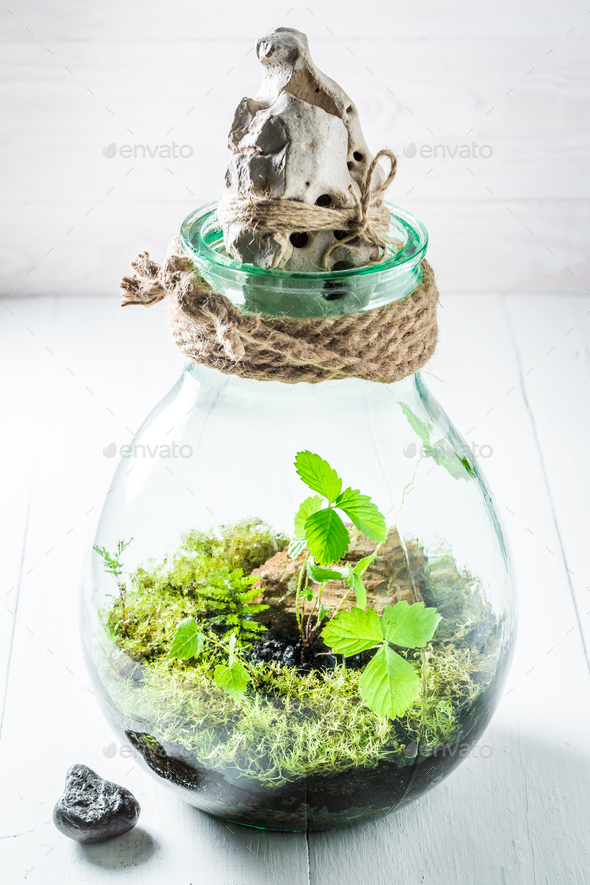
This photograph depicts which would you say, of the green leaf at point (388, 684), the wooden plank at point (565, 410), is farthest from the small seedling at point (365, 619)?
the wooden plank at point (565, 410)

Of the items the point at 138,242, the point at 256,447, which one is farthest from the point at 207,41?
the point at 256,447

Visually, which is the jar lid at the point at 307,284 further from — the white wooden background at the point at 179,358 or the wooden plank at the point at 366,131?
the wooden plank at the point at 366,131

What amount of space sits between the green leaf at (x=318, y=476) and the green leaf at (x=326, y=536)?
1cm

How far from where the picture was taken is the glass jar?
0.74 meters

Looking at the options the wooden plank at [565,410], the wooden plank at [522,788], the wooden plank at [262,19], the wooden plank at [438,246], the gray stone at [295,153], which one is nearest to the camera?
the gray stone at [295,153]

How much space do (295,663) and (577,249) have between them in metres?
1.48

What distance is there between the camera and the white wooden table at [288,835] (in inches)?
34.1

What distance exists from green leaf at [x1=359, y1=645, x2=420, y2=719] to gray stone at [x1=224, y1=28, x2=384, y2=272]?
0.29m

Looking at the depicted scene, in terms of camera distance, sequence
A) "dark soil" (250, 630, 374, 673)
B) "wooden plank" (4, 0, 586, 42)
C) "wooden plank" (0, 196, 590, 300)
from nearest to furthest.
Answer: "dark soil" (250, 630, 374, 673)
"wooden plank" (4, 0, 586, 42)
"wooden plank" (0, 196, 590, 300)

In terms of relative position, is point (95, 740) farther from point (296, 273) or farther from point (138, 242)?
point (138, 242)

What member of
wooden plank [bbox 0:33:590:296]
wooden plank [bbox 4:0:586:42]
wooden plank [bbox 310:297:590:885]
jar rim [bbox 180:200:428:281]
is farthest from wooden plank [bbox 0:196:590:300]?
jar rim [bbox 180:200:428:281]

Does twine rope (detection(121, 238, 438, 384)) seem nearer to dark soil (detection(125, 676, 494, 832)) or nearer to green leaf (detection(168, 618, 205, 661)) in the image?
green leaf (detection(168, 618, 205, 661))

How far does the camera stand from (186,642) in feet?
2.39

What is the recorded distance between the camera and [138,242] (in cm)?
193
